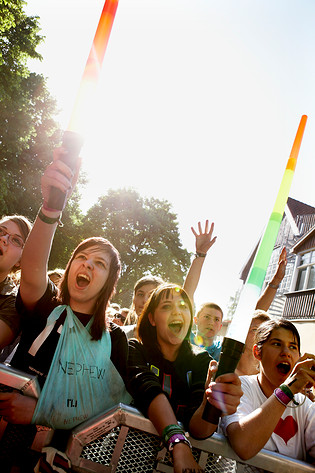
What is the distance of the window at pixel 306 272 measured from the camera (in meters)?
14.2

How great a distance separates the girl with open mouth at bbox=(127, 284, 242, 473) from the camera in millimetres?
1099

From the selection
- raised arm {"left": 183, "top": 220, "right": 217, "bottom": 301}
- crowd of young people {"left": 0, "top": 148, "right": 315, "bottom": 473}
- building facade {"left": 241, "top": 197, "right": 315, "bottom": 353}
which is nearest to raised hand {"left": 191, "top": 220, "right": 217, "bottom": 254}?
raised arm {"left": 183, "top": 220, "right": 217, "bottom": 301}

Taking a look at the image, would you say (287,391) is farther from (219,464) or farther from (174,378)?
(174,378)

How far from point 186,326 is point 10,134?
16.1 m

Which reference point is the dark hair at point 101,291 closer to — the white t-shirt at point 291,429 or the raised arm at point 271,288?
the white t-shirt at point 291,429

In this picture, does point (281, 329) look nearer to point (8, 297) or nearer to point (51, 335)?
point (51, 335)

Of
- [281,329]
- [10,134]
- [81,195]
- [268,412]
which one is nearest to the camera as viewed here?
[268,412]

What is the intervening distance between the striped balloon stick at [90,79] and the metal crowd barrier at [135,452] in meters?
0.90

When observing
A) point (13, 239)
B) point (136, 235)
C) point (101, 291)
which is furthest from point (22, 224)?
point (136, 235)

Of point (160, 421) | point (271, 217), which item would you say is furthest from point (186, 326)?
point (271, 217)

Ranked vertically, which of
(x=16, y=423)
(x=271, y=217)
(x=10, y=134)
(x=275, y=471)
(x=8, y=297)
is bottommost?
(x=16, y=423)

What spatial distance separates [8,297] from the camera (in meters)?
2.04

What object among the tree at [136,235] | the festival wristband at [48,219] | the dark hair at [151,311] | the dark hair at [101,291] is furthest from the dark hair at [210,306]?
the tree at [136,235]

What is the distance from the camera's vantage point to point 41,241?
4.64 ft
